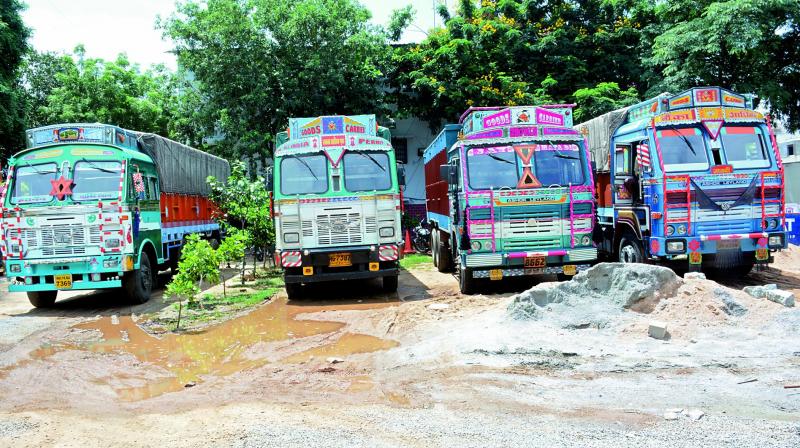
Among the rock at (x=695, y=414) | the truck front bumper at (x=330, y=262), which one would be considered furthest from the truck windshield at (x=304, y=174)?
the rock at (x=695, y=414)

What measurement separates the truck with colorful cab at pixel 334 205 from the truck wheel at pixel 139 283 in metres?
2.73

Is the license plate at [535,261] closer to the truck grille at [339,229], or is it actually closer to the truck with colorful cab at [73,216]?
the truck grille at [339,229]

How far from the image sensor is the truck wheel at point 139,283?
10844mm

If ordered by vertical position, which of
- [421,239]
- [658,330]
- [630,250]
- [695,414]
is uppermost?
[421,239]

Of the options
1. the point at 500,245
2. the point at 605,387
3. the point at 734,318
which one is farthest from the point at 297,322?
the point at 734,318

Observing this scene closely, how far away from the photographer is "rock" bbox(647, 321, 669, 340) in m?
6.36

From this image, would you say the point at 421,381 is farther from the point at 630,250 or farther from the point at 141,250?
the point at 141,250

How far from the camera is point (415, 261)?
1692cm

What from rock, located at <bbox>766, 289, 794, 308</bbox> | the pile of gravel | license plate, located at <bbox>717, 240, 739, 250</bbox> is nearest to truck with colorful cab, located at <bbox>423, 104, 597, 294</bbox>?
license plate, located at <bbox>717, 240, 739, 250</bbox>

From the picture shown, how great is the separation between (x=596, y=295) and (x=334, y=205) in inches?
194

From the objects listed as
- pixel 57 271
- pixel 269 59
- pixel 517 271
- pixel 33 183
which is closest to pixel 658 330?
pixel 517 271

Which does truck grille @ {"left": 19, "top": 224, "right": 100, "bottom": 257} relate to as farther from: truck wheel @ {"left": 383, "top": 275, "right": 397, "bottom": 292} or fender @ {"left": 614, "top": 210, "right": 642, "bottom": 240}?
fender @ {"left": 614, "top": 210, "right": 642, "bottom": 240}

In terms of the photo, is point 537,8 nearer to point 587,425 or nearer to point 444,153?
point 444,153

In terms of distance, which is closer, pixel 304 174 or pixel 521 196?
pixel 521 196
